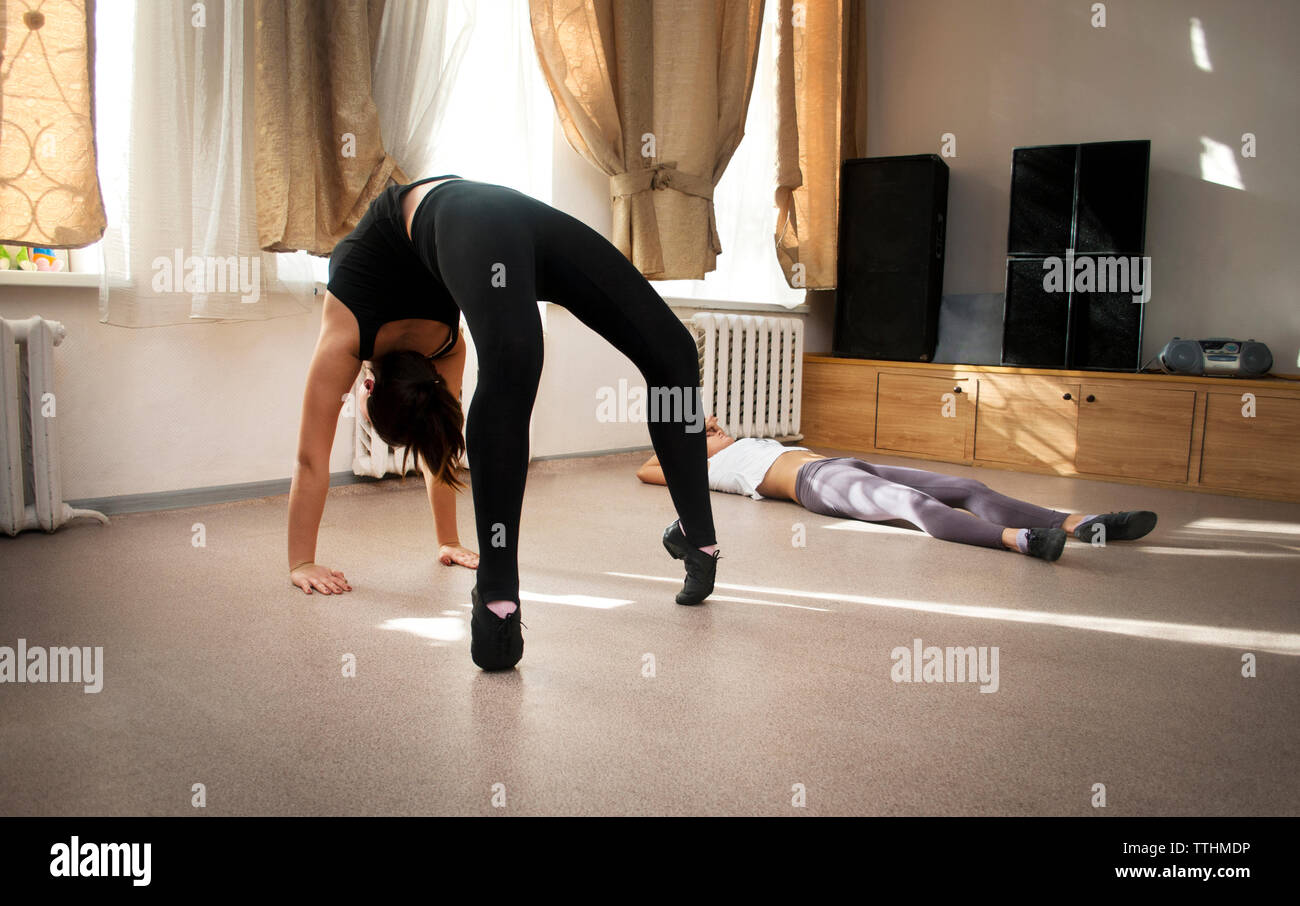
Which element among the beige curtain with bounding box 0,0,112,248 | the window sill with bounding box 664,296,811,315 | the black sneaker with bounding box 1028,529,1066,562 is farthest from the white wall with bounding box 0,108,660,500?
the black sneaker with bounding box 1028,529,1066,562

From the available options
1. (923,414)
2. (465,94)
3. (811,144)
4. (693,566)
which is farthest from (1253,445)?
(465,94)

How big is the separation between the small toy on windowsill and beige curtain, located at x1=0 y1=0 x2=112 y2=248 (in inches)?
14.2

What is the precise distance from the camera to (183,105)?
7.70 ft

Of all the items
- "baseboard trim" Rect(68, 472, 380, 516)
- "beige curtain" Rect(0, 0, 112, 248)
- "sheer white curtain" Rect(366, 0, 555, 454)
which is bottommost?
"baseboard trim" Rect(68, 472, 380, 516)

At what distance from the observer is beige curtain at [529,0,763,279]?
10.9 ft

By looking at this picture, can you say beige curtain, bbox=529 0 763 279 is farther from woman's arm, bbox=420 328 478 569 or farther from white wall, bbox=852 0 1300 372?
woman's arm, bbox=420 328 478 569

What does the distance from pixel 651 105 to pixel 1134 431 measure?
2.39 metres

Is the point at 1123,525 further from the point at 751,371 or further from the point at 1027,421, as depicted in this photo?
the point at 751,371

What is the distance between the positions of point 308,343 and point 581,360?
1168 mm

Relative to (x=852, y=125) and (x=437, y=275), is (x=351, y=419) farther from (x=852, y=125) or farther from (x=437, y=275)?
(x=852, y=125)

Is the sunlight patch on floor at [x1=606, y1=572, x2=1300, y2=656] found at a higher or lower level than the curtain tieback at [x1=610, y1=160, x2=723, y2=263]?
lower

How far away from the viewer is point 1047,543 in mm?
2158
